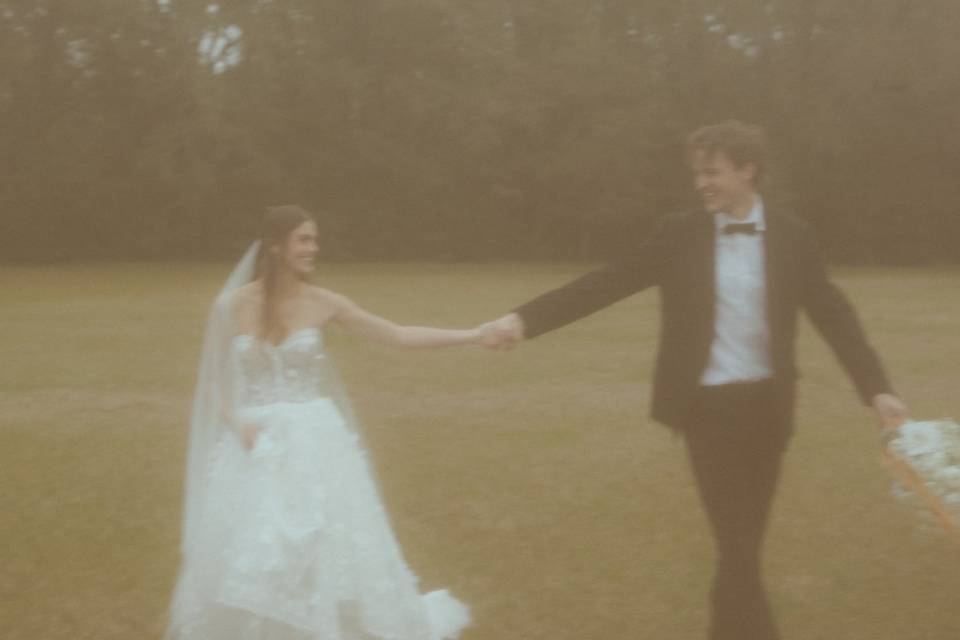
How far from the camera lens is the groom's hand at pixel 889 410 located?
461 cm

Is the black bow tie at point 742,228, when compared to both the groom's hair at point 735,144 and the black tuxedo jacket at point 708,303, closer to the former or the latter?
the black tuxedo jacket at point 708,303

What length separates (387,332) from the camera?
551 cm

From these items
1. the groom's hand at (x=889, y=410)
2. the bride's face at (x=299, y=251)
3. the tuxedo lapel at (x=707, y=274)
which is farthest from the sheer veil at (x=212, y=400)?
the groom's hand at (x=889, y=410)

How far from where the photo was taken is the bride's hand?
16.3 feet

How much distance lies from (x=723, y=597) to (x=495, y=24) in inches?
1755

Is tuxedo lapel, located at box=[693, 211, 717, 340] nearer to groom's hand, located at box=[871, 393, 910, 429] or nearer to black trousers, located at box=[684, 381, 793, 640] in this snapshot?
black trousers, located at box=[684, 381, 793, 640]

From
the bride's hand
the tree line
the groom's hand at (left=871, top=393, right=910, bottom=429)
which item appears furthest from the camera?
the tree line

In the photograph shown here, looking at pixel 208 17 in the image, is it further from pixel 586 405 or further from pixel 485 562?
pixel 485 562

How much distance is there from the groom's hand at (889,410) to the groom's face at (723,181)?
2.90 feet

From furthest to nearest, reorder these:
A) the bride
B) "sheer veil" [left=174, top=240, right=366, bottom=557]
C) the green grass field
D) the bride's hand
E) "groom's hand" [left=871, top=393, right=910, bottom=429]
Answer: the green grass field → "sheer veil" [left=174, top=240, right=366, bottom=557] → the bride's hand → the bride → "groom's hand" [left=871, top=393, right=910, bottom=429]

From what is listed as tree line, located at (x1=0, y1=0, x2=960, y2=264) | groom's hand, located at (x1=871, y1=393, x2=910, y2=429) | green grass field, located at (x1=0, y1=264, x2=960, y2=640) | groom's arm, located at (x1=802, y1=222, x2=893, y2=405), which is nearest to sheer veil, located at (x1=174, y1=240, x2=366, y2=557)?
green grass field, located at (x1=0, y1=264, x2=960, y2=640)

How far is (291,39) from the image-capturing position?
48.2 meters

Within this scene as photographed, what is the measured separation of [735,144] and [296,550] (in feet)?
7.24

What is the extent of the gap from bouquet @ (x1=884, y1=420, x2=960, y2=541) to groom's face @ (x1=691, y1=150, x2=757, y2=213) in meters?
0.99
